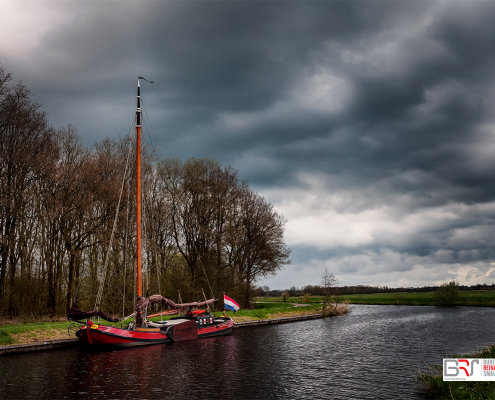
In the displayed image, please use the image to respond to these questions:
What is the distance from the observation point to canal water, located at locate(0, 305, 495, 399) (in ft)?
45.2

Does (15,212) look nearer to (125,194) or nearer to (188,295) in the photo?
(125,194)

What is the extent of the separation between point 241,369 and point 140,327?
484 inches

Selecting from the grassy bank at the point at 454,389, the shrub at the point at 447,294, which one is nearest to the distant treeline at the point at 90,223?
the grassy bank at the point at 454,389

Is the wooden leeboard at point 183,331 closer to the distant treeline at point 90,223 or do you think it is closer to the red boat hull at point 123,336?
the red boat hull at point 123,336

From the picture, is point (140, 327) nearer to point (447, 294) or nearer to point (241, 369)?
point (241, 369)

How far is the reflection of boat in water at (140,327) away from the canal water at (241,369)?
37.5 inches

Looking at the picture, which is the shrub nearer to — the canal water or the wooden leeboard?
the canal water

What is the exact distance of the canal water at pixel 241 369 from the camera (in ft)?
45.2

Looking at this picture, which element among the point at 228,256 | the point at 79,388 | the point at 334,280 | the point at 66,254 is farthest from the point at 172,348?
the point at 334,280

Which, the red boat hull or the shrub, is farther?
the shrub

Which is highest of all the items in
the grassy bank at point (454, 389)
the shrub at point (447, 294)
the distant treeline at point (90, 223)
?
the distant treeline at point (90, 223)

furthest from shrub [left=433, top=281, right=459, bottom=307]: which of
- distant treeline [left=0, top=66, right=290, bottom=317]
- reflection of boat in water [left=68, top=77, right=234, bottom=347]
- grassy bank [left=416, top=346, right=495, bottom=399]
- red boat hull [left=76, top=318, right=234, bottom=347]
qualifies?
grassy bank [left=416, top=346, right=495, bottom=399]

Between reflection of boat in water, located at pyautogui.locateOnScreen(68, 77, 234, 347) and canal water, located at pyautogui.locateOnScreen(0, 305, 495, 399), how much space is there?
37.5 inches

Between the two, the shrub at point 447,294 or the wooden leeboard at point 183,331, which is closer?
the wooden leeboard at point 183,331
